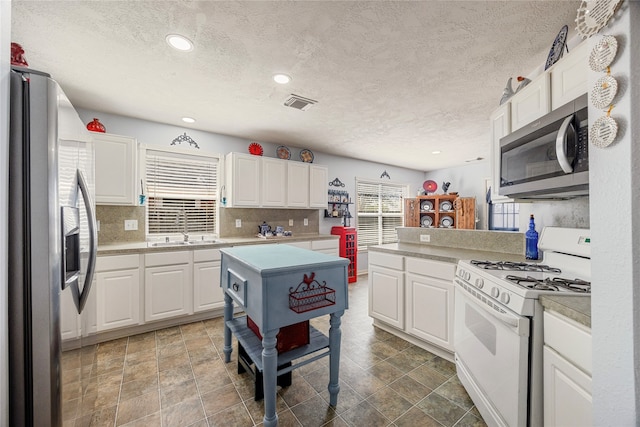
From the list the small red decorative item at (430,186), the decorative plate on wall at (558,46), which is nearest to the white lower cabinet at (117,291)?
the decorative plate on wall at (558,46)

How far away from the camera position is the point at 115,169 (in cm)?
287

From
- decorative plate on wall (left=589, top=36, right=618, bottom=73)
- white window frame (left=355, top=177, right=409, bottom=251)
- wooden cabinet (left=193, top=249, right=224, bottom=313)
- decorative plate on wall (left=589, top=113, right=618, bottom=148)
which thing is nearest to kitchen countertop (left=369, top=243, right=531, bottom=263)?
decorative plate on wall (left=589, top=113, right=618, bottom=148)

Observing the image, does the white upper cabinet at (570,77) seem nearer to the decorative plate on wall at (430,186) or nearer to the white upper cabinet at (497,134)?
the white upper cabinet at (497,134)

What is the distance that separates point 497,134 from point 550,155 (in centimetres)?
76

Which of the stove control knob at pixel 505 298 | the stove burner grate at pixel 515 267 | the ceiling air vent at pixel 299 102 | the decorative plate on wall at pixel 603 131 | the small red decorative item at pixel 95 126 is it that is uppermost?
the ceiling air vent at pixel 299 102

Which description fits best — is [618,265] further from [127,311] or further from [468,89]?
[127,311]

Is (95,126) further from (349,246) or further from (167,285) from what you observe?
(349,246)

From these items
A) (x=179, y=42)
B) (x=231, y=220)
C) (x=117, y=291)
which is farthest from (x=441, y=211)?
(x=117, y=291)

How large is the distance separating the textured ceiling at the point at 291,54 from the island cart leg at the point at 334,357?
1.88m

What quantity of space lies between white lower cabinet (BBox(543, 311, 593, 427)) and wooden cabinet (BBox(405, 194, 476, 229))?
17.2 feet

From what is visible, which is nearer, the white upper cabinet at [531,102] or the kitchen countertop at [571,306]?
the kitchen countertop at [571,306]

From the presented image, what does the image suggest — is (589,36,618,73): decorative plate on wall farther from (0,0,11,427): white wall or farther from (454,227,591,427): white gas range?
(0,0,11,427): white wall

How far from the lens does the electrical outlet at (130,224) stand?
10.3 ft

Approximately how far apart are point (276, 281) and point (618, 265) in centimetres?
131
